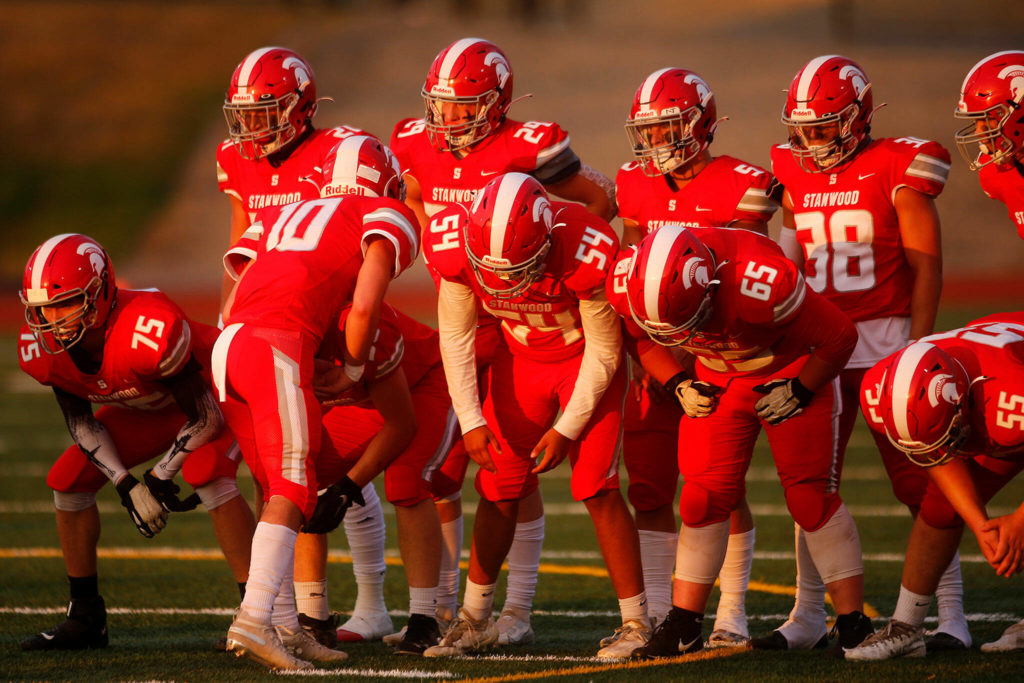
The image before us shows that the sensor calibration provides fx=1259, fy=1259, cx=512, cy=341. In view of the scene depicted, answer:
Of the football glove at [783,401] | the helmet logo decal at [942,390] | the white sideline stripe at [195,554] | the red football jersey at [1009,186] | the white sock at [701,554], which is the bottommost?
the white sideline stripe at [195,554]

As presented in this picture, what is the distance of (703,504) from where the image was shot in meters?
4.41

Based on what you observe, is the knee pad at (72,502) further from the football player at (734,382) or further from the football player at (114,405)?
the football player at (734,382)

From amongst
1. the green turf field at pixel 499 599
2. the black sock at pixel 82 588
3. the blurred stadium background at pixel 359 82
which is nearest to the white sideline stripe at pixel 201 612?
the green turf field at pixel 499 599

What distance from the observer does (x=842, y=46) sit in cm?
3534

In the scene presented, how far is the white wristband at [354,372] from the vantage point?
430 centimetres

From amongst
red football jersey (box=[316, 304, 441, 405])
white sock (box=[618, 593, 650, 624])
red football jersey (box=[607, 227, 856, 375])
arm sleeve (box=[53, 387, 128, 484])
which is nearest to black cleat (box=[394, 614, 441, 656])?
white sock (box=[618, 593, 650, 624])

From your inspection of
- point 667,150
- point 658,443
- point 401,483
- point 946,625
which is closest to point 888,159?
point 667,150

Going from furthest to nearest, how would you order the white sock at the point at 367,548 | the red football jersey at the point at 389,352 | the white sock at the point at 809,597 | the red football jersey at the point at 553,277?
the white sock at the point at 367,548
the white sock at the point at 809,597
the red football jersey at the point at 389,352
the red football jersey at the point at 553,277

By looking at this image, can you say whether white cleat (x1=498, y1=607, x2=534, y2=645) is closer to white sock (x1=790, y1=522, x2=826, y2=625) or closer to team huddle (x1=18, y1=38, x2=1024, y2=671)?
team huddle (x1=18, y1=38, x2=1024, y2=671)

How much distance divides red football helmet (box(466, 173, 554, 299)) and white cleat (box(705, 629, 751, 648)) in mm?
1511

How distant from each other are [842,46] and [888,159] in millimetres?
32368

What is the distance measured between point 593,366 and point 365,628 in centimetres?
155

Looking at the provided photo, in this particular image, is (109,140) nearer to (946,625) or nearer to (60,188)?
(60,188)

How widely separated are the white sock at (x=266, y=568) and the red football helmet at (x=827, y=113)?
2481 millimetres
